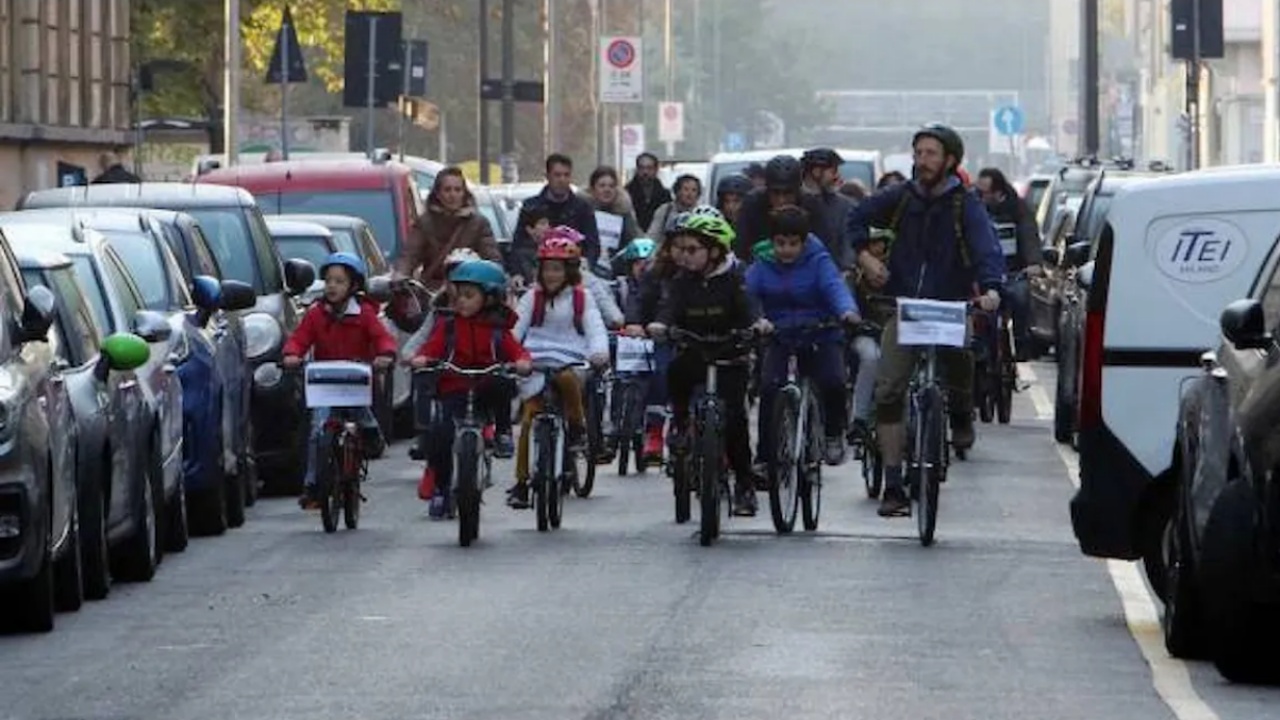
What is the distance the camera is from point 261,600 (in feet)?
54.6

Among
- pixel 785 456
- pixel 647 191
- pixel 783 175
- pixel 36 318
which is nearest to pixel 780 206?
pixel 783 175

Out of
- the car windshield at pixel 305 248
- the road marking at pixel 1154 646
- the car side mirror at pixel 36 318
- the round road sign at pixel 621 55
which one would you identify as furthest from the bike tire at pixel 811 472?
the round road sign at pixel 621 55

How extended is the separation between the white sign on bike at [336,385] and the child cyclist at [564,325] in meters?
0.76

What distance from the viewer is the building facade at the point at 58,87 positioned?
2003 inches

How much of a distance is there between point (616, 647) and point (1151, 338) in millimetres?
2628

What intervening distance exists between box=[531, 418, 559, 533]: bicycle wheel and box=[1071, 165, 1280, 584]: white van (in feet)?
15.1

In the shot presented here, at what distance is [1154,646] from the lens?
48.5 feet

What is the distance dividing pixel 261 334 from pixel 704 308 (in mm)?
4351

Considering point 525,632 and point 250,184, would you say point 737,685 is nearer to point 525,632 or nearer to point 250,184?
point 525,632

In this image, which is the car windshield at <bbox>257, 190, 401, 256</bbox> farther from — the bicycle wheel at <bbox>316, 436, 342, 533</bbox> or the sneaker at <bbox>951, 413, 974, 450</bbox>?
the bicycle wheel at <bbox>316, 436, 342, 533</bbox>

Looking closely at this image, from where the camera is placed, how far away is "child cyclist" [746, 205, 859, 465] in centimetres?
2033

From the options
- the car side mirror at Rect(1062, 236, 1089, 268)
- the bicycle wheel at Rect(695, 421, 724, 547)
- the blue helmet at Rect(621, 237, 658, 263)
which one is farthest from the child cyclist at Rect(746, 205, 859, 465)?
the car side mirror at Rect(1062, 236, 1089, 268)

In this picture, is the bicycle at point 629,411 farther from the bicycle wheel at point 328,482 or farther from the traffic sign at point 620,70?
the traffic sign at point 620,70

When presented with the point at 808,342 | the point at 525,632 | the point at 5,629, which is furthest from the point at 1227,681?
the point at 808,342
